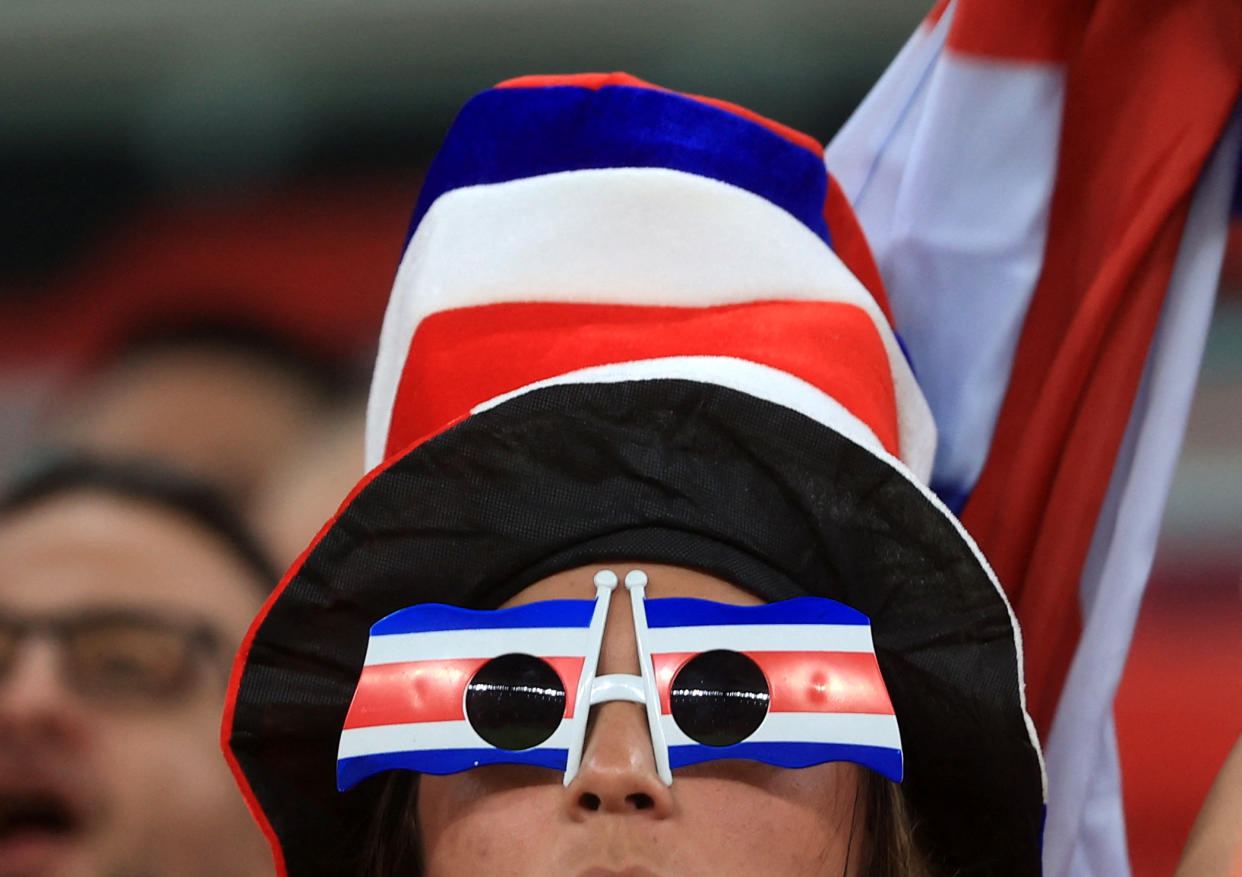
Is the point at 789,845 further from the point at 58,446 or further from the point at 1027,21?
the point at 58,446

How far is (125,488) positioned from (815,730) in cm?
71

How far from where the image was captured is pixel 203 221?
120 centimetres

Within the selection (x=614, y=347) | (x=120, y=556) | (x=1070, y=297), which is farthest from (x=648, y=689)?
(x=120, y=556)

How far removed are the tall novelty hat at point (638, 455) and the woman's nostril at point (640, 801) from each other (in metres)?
0.13

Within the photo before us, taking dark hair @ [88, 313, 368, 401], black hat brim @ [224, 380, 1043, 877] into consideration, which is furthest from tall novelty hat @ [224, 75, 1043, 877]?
dark hair @ [88, 313, 368, 401]

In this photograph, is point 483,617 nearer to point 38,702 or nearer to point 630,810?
point 630,810

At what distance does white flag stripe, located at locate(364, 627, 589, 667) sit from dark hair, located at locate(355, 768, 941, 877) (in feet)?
0.44

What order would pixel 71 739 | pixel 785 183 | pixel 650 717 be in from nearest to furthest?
pixel 650 717
pixel 785 183
pixel 71 739

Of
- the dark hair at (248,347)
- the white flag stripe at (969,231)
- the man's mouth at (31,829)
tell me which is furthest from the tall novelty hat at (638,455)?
the man's mouth at (31,829)

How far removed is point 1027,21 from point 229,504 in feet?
2.52

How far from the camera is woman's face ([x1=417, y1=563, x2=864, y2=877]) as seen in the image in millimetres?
683

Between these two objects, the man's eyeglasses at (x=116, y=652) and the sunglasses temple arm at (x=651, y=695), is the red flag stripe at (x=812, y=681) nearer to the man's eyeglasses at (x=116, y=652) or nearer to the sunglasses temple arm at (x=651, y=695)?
the sunglasses temple arm at (x=651, y=695)

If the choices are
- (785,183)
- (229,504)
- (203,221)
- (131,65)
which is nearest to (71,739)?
(229,504)

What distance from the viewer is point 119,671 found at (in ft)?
3.62
